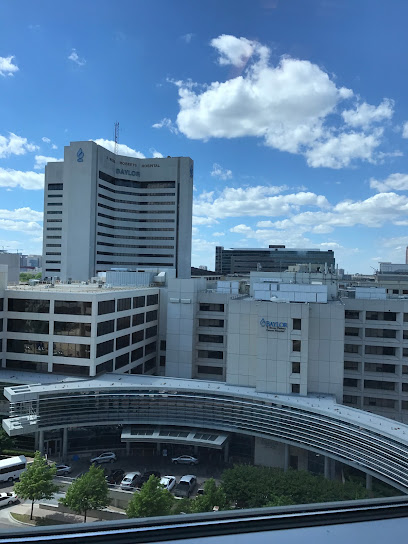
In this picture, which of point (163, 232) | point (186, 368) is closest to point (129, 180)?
point (163, 232)

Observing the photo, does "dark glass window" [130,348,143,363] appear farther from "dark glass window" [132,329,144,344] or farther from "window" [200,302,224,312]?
"window" [200,302,224,312]

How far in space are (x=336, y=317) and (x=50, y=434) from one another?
12.1 metres

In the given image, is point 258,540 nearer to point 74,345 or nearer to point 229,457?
point 229,457

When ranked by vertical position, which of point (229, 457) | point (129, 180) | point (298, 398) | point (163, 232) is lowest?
point (229, 457)

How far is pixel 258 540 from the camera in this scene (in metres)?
1.48

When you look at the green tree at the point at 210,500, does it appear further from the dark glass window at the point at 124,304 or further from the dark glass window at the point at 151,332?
the dark glass window at the point at 151,332

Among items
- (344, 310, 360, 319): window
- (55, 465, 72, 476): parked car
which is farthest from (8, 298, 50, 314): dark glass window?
(344, 310, 360, 319): window

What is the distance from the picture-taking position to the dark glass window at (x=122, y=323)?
63.4ft

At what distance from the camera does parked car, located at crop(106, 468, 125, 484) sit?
13609 mm

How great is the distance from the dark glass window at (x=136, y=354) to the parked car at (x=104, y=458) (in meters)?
5.73

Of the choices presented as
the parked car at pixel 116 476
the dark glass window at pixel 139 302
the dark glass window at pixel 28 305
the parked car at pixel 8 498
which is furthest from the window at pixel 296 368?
the dark glass window at pixel 28 305

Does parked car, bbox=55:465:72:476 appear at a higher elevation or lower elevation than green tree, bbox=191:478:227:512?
lower

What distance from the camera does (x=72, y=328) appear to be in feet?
57.6

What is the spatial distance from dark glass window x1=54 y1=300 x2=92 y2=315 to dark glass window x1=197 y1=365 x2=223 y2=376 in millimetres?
6970
